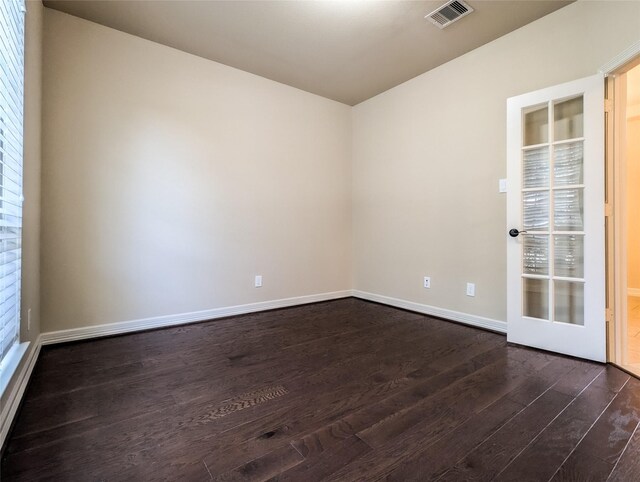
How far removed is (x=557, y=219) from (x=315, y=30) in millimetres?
2549

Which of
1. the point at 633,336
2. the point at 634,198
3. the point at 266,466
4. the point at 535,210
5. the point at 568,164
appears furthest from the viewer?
the point at 634,198

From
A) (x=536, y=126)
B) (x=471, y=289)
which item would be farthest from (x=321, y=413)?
(x=536, y=126)

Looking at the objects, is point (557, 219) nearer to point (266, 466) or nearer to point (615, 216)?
point (615, 216)

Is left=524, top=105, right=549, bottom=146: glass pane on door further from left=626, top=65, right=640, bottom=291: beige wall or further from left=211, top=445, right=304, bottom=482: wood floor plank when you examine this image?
left=626, top=65, right=640, bottom=291: beige wall

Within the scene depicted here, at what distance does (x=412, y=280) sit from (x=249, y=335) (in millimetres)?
1947

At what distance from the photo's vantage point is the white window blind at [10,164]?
1.48 m

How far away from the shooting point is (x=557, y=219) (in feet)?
7.85

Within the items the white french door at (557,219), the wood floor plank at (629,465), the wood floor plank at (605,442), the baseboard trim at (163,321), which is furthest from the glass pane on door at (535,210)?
the baseboard trim at (163,321)

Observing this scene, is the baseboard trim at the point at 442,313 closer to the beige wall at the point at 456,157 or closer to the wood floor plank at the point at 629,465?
the beige wall at the point at 456,157

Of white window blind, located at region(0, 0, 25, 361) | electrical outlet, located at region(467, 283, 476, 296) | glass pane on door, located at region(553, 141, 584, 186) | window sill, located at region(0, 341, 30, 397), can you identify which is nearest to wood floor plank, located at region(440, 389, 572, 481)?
electrical outlet, located at region(467, 283, 476, 296)

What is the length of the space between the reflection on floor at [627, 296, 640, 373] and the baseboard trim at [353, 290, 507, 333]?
0.82 meters

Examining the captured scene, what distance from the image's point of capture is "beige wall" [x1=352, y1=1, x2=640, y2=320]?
2424 mm

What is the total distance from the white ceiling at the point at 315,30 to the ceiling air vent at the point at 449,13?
0.16 feet

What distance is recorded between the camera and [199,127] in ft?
10.4
